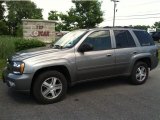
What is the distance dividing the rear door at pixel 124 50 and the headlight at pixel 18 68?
2.57 metres

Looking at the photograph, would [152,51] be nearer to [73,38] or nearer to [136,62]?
[136,62]

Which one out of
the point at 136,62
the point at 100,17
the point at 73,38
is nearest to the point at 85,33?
the point at 73,38

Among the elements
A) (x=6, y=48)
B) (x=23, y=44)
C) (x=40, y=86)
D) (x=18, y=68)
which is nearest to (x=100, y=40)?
(x=40, y=86)

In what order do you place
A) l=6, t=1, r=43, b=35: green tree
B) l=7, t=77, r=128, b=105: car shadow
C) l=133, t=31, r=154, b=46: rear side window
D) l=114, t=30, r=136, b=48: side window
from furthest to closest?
1. l=6, t=1, r=43, b=35: green tree
2. l=133, t=31, r=154, b=46: rear side window
3. l=114, t=30, r=136, b=48: side window
4. l=7, t=77, r=128, b=105: car shadow

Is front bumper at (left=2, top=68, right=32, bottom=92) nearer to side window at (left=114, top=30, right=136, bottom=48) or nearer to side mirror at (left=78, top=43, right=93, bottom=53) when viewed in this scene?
side mirror at (left=78, top=43, right=93, bottom=53)

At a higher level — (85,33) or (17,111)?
(85,33)

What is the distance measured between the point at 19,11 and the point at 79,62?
51950 millimetres

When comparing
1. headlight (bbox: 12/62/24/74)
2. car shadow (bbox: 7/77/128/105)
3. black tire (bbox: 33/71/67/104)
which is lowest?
car shadow (bbox: 7/77/128/105)

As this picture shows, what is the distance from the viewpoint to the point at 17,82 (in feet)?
18.5

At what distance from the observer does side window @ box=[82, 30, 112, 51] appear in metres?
6.67

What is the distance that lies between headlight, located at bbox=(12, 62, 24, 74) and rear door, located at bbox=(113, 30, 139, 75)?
2575 millimetres

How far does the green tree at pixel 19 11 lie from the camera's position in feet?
179

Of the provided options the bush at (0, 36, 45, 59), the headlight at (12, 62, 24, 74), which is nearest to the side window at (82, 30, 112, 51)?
the headlight at (12, 62, 24, 74)

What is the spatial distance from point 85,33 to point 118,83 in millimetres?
2079
